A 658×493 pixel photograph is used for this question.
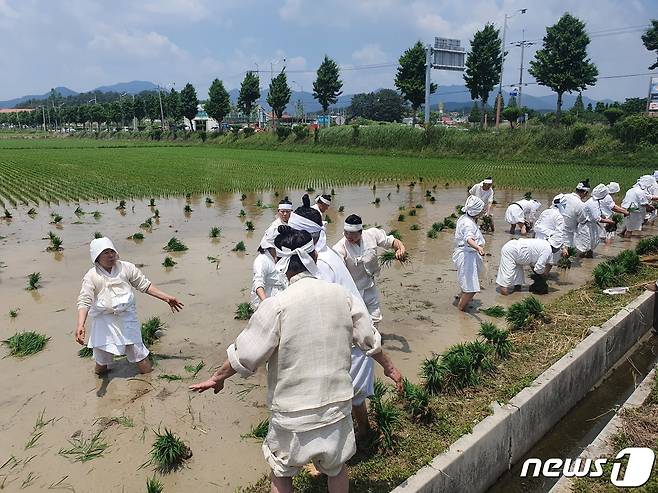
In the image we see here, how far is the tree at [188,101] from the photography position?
230 feet

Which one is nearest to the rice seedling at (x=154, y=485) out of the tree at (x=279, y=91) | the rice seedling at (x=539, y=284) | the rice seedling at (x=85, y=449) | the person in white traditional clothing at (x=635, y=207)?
the rice seedling at (x=85, y=449)

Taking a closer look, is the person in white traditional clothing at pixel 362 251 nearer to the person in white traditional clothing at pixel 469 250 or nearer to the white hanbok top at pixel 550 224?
the person in white traditional clothing at pixel 469 250

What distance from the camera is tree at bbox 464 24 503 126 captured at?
4242 cm

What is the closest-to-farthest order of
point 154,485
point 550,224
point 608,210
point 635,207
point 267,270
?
point 154,485
point 267,270
point 550,224
point 608,210
point 635,207

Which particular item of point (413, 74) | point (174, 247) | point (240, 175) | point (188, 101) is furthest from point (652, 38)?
point (188, 101)

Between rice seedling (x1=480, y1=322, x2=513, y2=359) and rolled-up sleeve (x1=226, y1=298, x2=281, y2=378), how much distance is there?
133 inches

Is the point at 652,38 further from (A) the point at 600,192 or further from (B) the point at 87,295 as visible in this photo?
(B) the point at 87,295

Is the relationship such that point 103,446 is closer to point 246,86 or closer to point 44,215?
point 44,215

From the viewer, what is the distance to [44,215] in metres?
16.5

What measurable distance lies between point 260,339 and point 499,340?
3.56m

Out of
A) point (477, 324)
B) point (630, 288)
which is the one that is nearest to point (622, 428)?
point (477, 324)

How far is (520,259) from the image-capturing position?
27.1 ft

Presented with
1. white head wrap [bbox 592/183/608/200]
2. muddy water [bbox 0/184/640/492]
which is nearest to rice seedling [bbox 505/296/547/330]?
muddy water [bbox 0/184/640/492]

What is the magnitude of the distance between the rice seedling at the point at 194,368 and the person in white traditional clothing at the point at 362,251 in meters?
2.04
